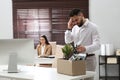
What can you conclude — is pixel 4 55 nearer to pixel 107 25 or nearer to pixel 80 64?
pixel 80 64

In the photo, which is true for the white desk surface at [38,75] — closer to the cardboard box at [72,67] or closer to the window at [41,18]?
the cardboard box at [72,67]

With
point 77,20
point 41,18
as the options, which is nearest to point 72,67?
point 77,20

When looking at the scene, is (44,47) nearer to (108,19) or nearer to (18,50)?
(108,19)

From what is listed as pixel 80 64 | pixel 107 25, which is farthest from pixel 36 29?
pixel 80 64

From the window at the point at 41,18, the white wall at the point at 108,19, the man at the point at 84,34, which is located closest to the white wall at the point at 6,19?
the window at the point at 41,18

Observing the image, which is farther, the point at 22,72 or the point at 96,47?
the point at 96,47

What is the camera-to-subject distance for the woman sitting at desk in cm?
588

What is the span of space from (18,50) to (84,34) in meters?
0.88

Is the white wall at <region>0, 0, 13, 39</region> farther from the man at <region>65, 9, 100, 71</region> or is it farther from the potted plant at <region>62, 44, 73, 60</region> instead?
the potted plant at <region>62, 44, 73, 60</region>

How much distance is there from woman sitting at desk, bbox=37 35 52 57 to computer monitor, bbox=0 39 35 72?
289cm

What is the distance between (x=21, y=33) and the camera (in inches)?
254

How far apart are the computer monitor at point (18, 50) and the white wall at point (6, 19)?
3.72m

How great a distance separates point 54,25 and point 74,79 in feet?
13.3

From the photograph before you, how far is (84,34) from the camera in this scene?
10.6 feet
